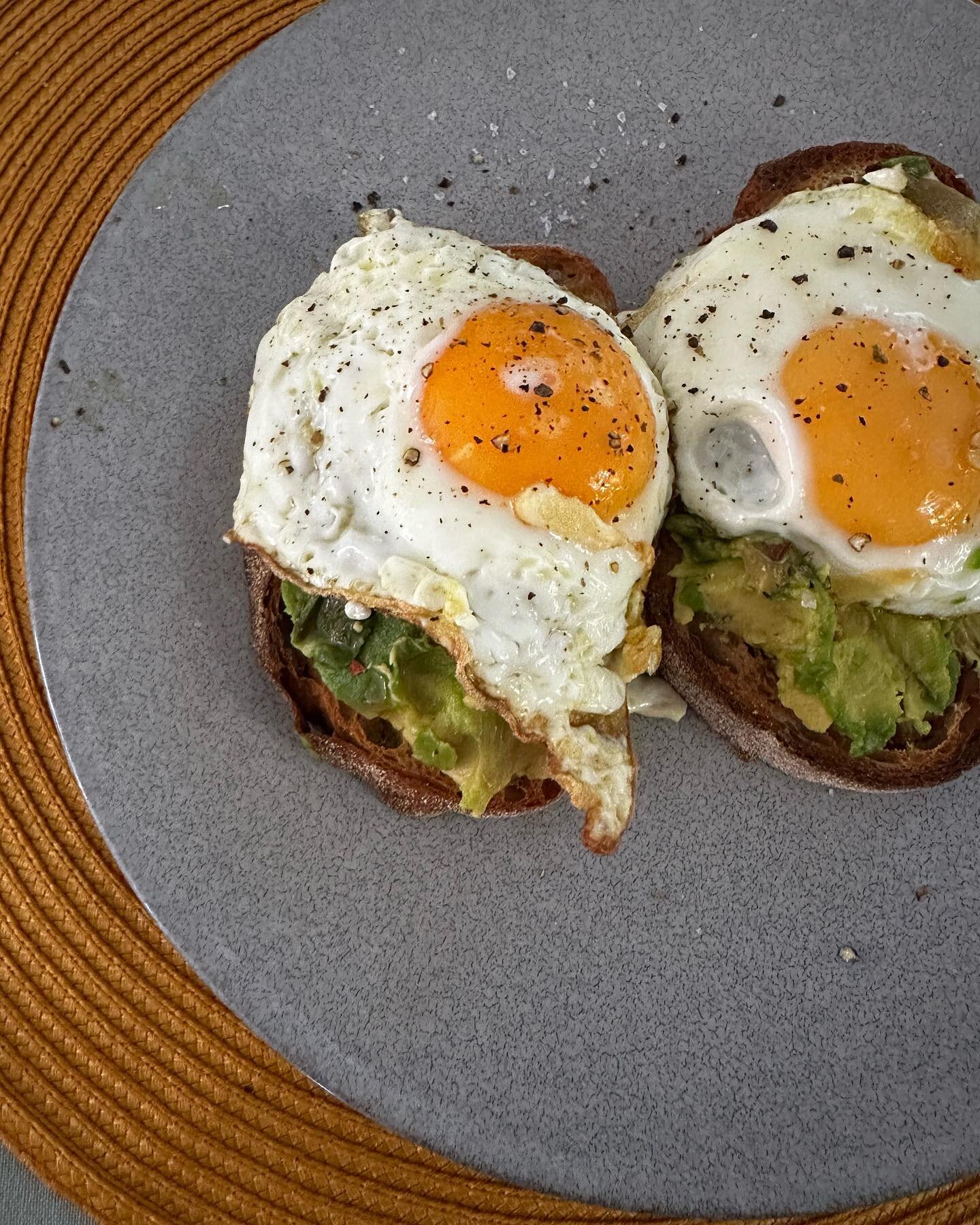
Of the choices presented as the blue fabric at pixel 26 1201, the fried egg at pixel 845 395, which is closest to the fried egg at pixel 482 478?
the fried egg at pixel 845 395

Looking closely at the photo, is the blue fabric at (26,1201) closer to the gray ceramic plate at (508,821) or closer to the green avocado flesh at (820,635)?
the gray ceramic plate at (508,821)

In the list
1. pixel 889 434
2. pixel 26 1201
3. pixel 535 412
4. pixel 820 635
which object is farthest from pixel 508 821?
pixel 26 1201

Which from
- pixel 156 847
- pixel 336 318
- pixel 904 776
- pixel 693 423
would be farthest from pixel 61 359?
pixel 904 776

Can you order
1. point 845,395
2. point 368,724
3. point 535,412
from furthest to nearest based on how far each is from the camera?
point 368,724, point 845,395, point 535,412

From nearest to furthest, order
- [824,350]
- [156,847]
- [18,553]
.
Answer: [824,350]
[156,847]
[18,553]

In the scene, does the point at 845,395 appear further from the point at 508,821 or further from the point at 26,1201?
the point at 26,1201

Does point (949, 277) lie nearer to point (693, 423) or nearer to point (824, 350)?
point (824, 350)
